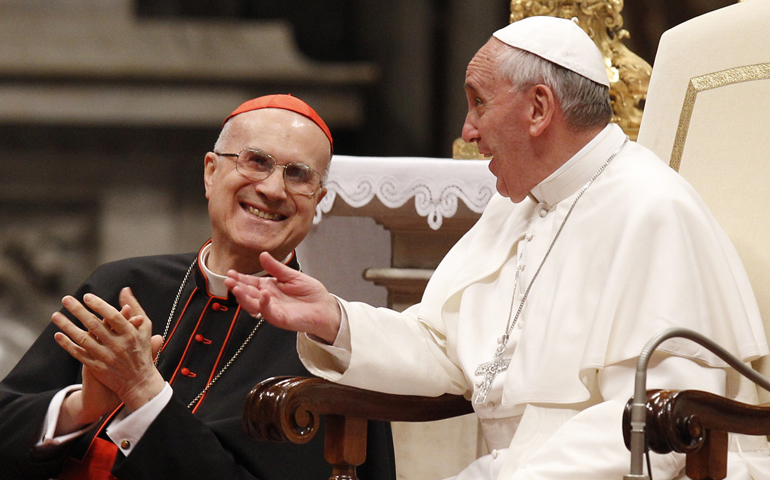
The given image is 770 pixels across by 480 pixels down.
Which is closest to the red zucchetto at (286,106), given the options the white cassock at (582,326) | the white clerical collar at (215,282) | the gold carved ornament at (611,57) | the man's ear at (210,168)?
the man's ear at (210,168)

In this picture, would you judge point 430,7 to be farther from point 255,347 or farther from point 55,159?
point 255,347

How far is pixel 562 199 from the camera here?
2.66 metres

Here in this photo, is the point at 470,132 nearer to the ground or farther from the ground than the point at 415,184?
farther from the ground

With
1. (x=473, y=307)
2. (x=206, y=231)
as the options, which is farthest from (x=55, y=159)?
(x=473, y=307)

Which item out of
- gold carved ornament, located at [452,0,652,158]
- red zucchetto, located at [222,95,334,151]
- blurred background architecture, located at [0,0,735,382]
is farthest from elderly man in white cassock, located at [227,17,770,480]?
blurred background architecture, located at [0,0,735,382]

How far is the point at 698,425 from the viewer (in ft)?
6.40

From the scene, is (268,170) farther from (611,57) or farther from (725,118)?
(611,57)

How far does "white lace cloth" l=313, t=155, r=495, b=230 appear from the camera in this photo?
146 inches

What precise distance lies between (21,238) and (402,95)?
125 inches

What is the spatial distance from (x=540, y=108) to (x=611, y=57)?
182cm

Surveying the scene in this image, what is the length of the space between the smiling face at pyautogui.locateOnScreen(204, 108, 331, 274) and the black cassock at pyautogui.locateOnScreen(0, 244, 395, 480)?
0.13 meters

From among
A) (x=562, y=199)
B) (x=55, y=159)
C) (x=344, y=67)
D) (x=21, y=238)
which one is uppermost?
(x=562, y=199)

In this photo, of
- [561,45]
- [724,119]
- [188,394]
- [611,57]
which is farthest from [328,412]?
[611,57]

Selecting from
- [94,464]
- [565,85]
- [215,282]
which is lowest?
[94,464]
